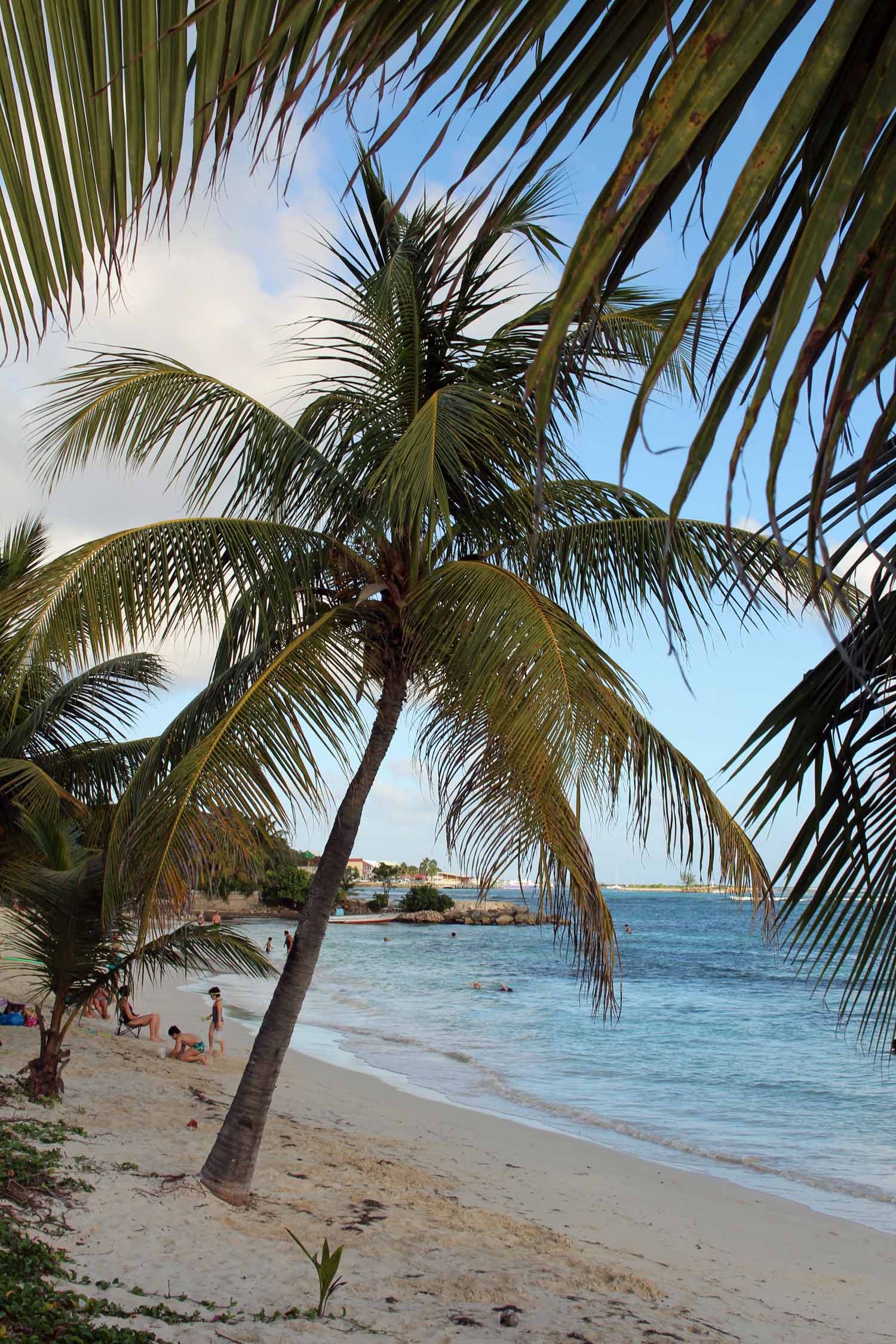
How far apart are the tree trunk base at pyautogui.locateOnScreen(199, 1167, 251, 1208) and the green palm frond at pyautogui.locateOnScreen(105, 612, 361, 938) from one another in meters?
2.10

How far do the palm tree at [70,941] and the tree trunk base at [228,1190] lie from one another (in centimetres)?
183

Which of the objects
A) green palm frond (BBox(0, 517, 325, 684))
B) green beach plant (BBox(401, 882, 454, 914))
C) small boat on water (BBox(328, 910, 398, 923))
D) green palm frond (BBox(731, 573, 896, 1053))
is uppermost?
green palm frond (BBox(0, 517, 325, 684))

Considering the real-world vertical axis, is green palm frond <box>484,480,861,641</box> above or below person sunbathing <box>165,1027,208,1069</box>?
above

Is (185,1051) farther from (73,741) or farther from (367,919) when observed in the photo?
(367,919)

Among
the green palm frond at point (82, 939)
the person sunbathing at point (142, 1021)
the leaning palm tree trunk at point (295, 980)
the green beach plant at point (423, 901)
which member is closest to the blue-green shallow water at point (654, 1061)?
the leaning palm tree trunk at point (295, 980)

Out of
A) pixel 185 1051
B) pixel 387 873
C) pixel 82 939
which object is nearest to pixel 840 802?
pixel 82 939

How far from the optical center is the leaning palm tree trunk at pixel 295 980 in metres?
6.20

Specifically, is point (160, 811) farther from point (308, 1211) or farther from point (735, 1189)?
point (735, 1189)

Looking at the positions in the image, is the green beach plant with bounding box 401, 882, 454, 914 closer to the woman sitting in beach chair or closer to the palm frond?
the woman sitting in beach chair

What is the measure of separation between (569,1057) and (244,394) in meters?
17.4

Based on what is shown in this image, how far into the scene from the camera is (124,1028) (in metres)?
15.0

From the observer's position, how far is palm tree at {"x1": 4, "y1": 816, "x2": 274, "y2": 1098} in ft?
26.5

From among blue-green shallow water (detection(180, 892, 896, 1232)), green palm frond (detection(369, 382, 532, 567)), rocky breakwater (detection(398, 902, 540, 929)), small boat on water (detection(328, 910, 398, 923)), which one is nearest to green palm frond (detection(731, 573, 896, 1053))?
green palm frond (detection(369, 382, 532, 567))

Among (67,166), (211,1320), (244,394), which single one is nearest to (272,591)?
(244,394)
